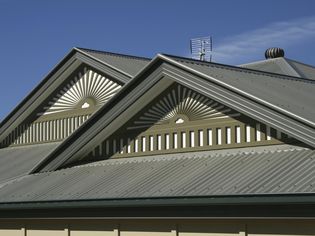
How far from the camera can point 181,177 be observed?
1817cm

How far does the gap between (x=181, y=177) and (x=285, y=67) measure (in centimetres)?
1379

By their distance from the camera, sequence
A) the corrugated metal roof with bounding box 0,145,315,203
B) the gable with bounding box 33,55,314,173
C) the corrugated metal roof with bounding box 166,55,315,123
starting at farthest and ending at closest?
1. the corrugated metal roof with bounding box 166,55,315,123
2. the gable with bounding box 33,55,314,173
3. the corrugated metal roof with bounding box 0,145,315,203

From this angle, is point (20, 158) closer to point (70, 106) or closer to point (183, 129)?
point (70, 106)

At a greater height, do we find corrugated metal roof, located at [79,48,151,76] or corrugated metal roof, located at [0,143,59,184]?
corrugated metal roof, located at [79,48,151,76]

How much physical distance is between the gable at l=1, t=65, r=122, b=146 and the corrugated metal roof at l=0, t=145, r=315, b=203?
16.5ft

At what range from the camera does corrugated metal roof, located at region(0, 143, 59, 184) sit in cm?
2575

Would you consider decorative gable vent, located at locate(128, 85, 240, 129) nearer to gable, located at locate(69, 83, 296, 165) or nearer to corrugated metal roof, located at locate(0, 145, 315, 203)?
gable, located at locate(69, 83, 296, 165)

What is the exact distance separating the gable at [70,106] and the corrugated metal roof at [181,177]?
5022 mm

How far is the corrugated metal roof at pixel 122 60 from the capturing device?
90.1 ft

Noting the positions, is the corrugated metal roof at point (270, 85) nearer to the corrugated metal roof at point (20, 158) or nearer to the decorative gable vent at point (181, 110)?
the decorative gable vent at point (181, 110)

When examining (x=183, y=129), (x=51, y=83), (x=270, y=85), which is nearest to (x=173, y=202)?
(x=183, y=129)

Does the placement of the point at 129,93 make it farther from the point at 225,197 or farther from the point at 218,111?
the point at 225,197

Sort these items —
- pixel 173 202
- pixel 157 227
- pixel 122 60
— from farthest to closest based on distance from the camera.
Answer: pixel 122 60, pixel 157 227, pixel 173 202

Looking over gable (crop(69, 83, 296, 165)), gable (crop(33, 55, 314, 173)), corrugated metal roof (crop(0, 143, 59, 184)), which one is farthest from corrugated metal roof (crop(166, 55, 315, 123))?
corrugated metal roof (crop(0, 143, 59, 184))
